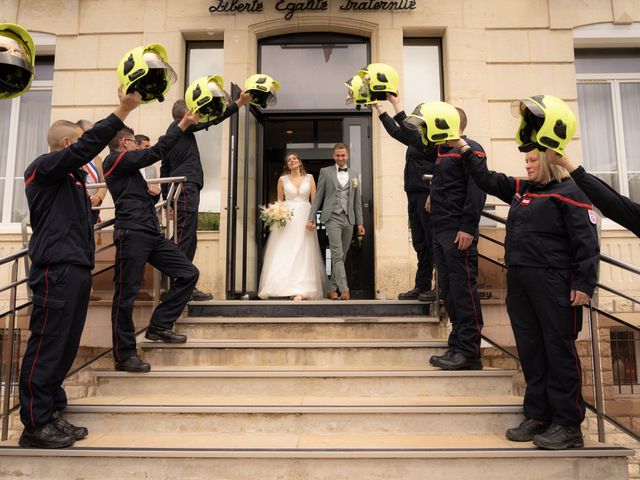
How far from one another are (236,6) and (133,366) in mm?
5379

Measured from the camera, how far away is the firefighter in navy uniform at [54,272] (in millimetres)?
2916

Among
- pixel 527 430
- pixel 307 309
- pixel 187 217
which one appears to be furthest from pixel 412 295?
pixel 187 217

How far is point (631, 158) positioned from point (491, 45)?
8.48ft

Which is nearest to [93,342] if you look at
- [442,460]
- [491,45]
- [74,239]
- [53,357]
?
[53,357]

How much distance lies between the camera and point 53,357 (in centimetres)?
295

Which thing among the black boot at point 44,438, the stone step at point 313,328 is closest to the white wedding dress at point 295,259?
the stone step at point 313,328

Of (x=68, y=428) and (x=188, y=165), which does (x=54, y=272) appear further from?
(x=188, y=165)

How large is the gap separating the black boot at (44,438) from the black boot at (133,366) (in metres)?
0.83

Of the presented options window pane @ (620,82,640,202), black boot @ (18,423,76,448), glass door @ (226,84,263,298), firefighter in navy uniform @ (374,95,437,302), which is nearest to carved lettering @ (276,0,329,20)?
glass door @ (226,84,263,298)

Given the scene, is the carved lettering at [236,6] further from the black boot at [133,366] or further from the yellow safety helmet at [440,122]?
the black boot at [133,366]

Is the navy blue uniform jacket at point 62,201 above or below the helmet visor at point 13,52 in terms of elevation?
below

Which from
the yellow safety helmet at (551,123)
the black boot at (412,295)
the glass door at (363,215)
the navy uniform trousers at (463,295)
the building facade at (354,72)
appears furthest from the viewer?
the glass door at (363,215)

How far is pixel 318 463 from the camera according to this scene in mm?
2811

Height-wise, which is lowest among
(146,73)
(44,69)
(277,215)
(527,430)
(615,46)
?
(527,430)
